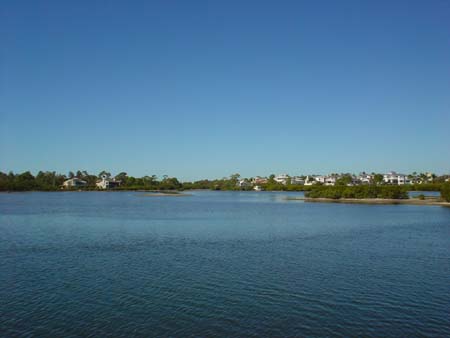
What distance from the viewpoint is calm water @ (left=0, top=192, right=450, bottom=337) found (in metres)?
13.5

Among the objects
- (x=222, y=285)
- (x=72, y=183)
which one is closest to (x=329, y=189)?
(x=222, y=285)

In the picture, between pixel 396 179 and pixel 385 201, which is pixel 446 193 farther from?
pixel 396 179

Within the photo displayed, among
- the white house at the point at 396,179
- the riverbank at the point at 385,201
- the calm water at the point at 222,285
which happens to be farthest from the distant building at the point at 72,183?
the calm water at the point at 222,285

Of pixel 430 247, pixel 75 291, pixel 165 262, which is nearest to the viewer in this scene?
pixel 75 291

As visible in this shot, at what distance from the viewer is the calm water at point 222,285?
531 inches

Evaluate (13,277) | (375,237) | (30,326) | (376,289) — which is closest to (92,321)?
(30,326)

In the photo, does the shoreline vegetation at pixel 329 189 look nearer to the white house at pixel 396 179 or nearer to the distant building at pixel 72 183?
the distant building at pixel 72 183

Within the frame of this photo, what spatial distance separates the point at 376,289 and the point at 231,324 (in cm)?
774

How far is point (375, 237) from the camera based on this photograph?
34.5 metres

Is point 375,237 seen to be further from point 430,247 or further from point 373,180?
point 373,180

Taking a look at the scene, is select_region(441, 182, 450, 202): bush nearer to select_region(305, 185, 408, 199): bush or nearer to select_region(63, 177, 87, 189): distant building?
select_region(305, 185, 408, 199): bush

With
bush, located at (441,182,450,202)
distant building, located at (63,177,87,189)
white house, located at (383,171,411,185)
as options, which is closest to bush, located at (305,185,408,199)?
bush, located at (441,182,450,202)

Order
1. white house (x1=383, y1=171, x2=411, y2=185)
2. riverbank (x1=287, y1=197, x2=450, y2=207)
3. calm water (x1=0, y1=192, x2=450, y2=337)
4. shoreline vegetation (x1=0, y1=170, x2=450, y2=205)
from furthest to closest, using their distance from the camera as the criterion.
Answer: white house (x1=383, y1=171, x2=411, y2=185) → shoreline vegetation (x1=0, y1=170, x2=450, y2=205) → riverbank (x1=287, y1=197, x2=450, y2=207) → calm water (x1=0, y1=192, x2=450, y2=337)

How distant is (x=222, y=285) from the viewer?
60.1 ft
